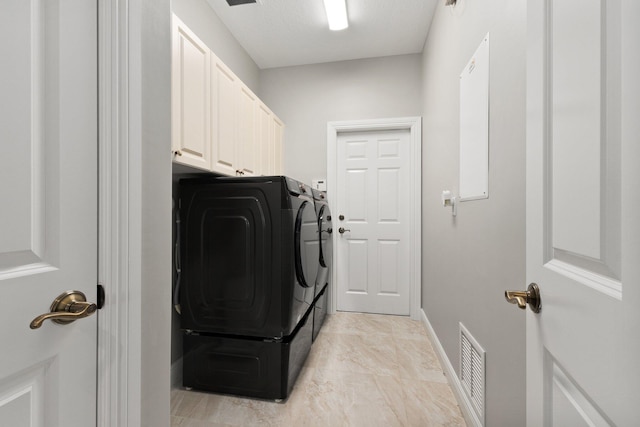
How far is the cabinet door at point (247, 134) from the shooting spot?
6.88 feet

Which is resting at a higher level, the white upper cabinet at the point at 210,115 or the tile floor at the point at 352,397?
the white upper cabinet at the point at 210,115

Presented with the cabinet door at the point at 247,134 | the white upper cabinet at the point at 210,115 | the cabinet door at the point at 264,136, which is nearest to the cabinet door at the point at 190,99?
the white upper cabinet at the point at 210,115

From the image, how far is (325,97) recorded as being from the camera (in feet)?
10.4

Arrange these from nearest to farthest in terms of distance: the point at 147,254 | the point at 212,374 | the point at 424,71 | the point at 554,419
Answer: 1. the point at 554,419
2. the point at 147,254
3. the point at 212,374
4. the point at 424,71

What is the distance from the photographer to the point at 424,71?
2.81 metres

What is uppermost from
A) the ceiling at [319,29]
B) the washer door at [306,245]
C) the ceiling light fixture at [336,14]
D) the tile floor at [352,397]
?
the ceiling at [319,29]

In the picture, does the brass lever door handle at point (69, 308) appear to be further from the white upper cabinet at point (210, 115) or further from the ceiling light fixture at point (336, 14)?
the ceiling light fixture at point (336, 14)

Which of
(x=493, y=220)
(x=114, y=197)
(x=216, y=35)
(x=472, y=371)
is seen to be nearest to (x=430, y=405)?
(x=472, y=371)

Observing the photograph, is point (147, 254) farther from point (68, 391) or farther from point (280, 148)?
point (280, 148)

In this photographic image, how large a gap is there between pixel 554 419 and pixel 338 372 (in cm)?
159

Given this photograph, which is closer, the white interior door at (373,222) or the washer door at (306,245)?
the washer door at (306,245)

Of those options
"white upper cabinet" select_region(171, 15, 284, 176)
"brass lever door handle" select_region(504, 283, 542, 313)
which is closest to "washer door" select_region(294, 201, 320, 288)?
"white upper cabinet" select_region(171, 15, 284, 176)

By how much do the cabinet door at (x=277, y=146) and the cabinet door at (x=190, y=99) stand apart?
115cm

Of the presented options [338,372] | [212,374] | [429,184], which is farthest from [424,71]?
[212,374]
